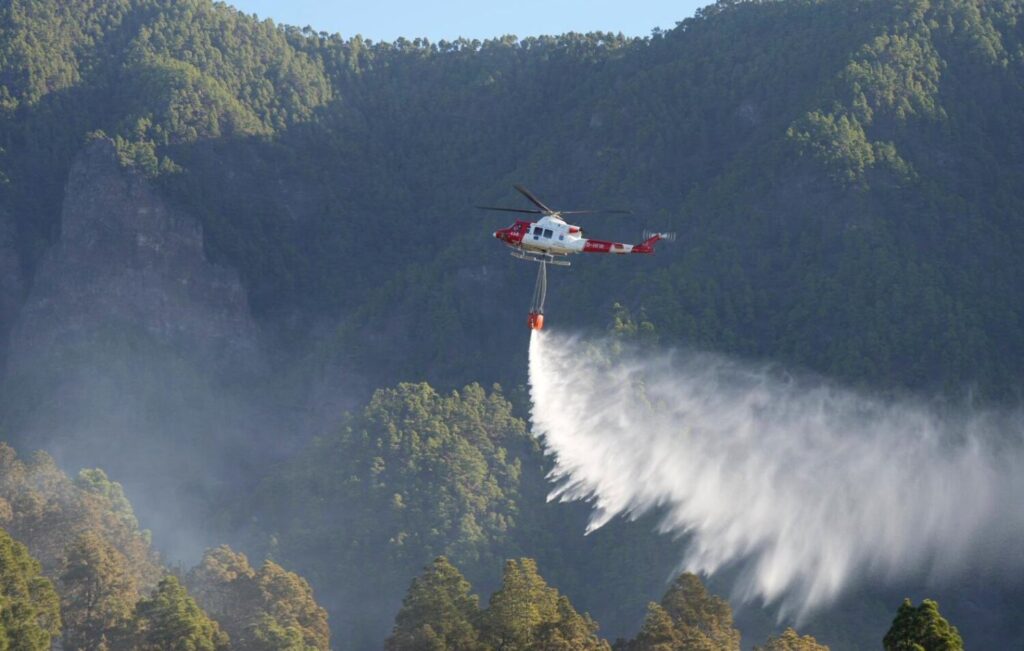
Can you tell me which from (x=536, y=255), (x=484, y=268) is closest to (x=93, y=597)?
(x=536, y=255)

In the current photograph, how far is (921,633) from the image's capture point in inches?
2891

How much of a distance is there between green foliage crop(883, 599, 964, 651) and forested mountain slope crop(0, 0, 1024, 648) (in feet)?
198

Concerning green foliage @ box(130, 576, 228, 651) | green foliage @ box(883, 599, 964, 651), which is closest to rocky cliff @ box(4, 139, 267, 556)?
green foliage @ box(130, 576, 228, 651)

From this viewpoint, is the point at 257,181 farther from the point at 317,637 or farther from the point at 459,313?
the point at 317,637

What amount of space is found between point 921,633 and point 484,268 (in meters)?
108

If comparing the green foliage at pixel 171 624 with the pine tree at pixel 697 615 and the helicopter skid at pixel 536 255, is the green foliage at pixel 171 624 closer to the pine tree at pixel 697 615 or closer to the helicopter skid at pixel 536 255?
the pine tree at pixel 697 615

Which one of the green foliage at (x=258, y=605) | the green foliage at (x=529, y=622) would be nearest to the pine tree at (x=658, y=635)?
the green foliage at (x=529, y=622)

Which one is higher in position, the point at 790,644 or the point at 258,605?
the point at 258,605

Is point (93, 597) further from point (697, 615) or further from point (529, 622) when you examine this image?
point (697, 615)

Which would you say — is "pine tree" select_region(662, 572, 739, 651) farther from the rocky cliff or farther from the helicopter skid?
the rocky cliff

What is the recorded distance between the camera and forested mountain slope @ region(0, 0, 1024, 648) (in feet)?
474

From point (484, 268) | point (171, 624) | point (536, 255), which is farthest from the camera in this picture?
point (484, 268)

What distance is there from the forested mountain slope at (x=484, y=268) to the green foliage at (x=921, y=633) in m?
60.3

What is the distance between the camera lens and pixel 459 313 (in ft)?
573
